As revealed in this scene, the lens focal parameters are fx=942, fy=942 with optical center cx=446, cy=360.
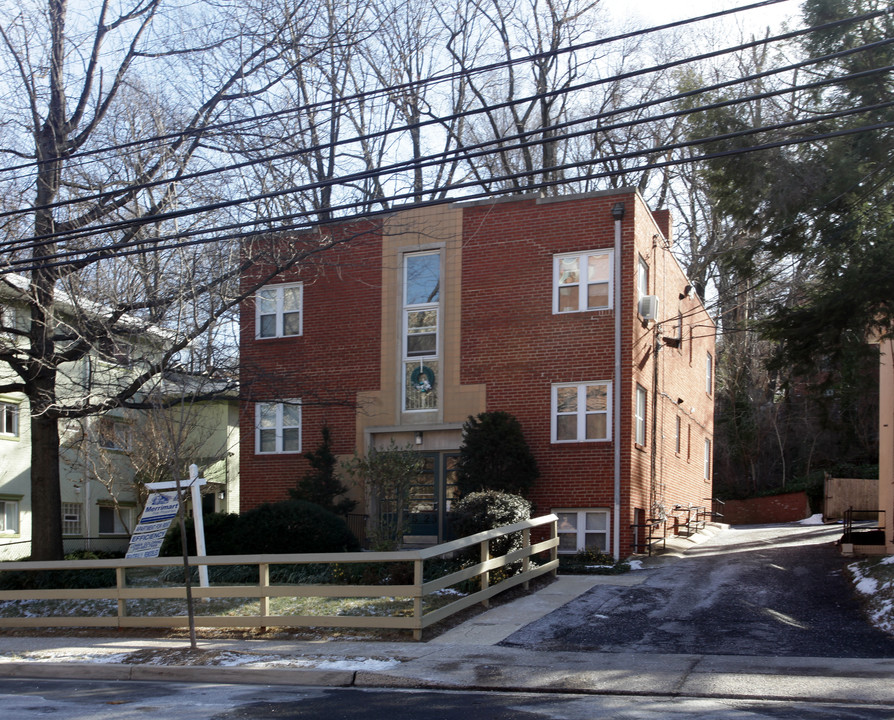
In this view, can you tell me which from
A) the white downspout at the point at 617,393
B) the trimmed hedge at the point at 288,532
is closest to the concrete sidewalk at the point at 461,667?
the trimmed hedge at the point at 288,532

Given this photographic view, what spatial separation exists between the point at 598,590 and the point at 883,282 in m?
6.23

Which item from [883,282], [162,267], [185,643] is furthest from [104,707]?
[883,282]

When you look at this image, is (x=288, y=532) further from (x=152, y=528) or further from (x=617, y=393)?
(x=617, y=393)

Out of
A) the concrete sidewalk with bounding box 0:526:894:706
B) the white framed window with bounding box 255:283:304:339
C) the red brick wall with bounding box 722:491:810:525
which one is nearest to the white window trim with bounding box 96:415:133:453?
the white framed window with bounding box 255:283:304:339

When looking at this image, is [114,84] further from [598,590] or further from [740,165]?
[598,590]

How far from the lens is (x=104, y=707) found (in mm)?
8500

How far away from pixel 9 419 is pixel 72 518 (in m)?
3.84

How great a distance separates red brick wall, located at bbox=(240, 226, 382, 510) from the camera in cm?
2217

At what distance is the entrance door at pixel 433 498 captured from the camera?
2102cm

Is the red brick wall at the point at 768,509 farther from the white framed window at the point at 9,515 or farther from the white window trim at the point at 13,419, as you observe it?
the white window trim at the point at 13,419

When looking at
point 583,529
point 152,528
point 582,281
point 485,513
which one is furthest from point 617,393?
point 152,528

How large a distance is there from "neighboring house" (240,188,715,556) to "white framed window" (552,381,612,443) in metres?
0.03

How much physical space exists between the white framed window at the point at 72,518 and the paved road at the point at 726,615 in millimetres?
19729

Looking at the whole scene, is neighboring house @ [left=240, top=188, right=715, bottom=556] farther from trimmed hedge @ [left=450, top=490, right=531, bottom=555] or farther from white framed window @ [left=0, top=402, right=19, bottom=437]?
white framed window @ [left=0, top=402, right=19, bottom=437]
